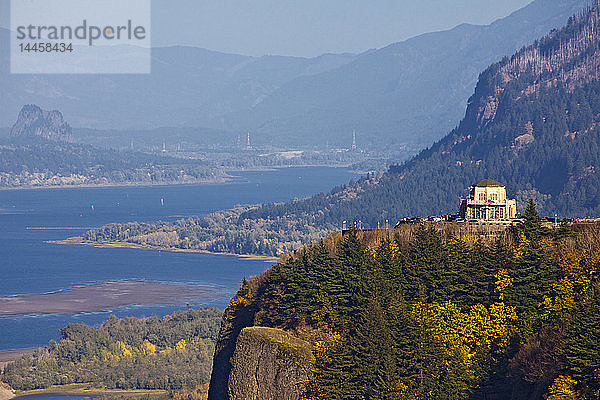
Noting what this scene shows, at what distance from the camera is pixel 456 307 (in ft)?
269

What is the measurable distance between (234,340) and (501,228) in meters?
19.9

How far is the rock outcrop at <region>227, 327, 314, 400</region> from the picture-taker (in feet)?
261

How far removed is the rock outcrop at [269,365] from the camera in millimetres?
79562

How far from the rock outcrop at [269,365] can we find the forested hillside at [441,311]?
833 millimetres

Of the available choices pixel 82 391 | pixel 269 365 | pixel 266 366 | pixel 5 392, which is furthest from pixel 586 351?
pixel 5 392

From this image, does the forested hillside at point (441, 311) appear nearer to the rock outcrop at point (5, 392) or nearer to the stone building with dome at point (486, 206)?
the stone building with dome at point (486, 206)

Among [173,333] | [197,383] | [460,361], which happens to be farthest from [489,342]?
[173,333]

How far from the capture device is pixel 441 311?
8169 cm

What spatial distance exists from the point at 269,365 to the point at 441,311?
34.8 ft

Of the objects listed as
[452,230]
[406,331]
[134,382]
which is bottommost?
[134,382]

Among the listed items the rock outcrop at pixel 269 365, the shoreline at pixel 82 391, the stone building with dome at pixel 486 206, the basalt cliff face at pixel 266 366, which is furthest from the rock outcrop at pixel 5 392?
the rock outcrop at pixel 269 365

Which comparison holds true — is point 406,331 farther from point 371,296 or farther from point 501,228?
point 501,228

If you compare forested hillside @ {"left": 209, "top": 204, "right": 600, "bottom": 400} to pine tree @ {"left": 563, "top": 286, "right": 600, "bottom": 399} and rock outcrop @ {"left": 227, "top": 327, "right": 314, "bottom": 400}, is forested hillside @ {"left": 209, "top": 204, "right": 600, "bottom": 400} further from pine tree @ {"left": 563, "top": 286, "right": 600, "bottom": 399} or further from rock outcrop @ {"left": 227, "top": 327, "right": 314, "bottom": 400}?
rock outcrop @ {"left": 227, "top": 327, "right": 314, "bottom": 400}

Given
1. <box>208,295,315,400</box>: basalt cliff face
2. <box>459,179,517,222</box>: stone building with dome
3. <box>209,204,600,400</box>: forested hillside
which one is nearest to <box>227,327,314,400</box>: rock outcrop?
<box>208,295,315,400</box>: basalt cliff face
